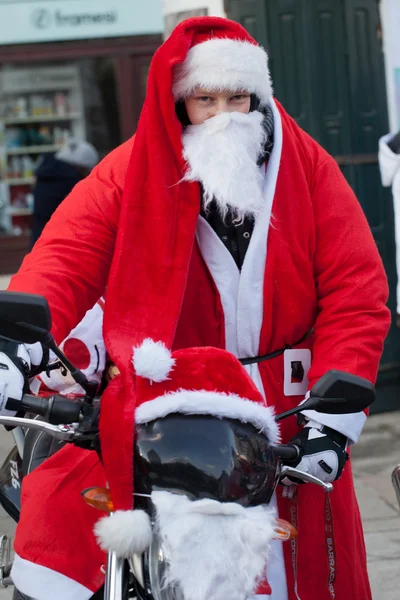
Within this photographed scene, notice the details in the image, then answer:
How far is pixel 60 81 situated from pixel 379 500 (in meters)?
5.72

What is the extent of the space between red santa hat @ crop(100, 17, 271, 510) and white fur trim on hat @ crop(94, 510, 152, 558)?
1.74 feet

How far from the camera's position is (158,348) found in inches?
81.3

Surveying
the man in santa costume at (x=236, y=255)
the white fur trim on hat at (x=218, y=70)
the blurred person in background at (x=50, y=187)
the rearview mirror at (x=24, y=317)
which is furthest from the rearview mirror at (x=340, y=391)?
the blurred person in background at (x=50, y=187)

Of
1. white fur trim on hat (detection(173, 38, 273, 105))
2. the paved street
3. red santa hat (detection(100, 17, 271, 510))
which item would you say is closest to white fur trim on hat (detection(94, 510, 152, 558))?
red santa hat (detection(100, 17, 271, 510))

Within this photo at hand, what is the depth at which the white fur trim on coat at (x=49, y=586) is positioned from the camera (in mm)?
2428

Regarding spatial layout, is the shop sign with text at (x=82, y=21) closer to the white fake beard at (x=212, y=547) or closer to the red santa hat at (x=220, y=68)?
the red santa hat at (x=220, y=68)

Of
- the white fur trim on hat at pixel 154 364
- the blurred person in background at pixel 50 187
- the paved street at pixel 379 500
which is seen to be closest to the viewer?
the white fur trim on hat at pixel 154 364

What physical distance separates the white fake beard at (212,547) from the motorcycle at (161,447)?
0.04m

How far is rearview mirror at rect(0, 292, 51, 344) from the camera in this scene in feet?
6.26

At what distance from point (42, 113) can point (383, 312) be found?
7481mm

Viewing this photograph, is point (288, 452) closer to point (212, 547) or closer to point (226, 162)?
point (212, 547)

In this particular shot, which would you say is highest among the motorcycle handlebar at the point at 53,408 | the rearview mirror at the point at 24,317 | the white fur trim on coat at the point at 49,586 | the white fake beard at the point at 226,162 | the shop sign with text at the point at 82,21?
the shop sign with text at the point at 82,21

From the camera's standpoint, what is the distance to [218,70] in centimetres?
274

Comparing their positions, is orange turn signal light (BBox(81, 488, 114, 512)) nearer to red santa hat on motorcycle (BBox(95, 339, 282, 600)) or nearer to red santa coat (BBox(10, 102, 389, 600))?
red santa hat on motorcycle (BBox(95, 339, 282, 600))
